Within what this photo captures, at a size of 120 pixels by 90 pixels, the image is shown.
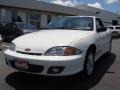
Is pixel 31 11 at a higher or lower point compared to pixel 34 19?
higher

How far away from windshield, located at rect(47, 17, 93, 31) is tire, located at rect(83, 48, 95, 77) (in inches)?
28.9

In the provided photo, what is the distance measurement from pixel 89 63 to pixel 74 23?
1.39m

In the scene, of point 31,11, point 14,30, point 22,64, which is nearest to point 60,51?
point 22,64

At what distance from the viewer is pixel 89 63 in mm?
5629

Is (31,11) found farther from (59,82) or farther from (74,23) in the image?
(59,82)

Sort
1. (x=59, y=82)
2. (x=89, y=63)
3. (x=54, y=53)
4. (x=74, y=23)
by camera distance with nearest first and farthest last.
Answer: (x=54, y=53)
(x=59, y=82)
(x=89, y=63)
(x=74, y=23)

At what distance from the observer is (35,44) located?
4969mm

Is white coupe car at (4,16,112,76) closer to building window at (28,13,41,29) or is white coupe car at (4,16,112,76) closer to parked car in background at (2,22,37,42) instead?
parked car in background at (2,22,37,42)

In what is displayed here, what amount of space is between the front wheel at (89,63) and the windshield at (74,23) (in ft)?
2.45

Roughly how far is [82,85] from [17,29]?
9977mm

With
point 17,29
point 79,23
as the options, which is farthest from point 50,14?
point 79,23

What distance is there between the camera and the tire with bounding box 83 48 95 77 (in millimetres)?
5348

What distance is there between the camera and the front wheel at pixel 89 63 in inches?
211

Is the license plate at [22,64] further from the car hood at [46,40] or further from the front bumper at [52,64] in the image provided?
the car hood at [46,40]
